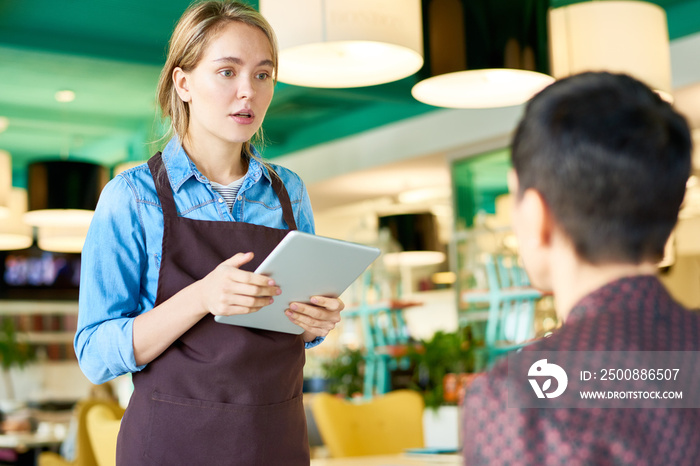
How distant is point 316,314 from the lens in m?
1.39

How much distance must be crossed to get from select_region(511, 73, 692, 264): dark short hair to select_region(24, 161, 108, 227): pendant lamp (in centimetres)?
554

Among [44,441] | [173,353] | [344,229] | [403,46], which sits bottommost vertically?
[44,441]

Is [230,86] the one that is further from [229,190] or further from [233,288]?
[233,288]

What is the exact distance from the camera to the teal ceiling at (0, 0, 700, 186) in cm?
533

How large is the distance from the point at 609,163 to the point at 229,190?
89cm

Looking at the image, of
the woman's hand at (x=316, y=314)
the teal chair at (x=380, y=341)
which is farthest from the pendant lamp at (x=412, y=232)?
the woman's hand at (x=316, y=314)

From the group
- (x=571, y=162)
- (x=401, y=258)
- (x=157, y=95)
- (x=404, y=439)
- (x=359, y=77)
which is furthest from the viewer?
(x=401, y=258)

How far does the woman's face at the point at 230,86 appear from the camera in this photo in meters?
1.44

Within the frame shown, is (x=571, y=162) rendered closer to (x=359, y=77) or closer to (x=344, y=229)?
(x=359, y=77)

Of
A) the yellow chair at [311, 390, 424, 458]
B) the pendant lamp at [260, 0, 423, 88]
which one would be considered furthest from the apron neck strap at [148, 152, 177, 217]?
the yellow chair at [311, 390, 424, 458]

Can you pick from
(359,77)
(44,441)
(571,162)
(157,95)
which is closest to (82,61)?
(44,441)

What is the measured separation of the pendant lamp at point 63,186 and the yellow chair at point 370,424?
362 centimetres

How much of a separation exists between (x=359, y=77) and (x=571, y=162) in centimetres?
211

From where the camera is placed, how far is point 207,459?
4.25 ft
